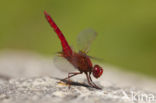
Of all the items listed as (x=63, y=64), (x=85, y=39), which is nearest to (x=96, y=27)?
(x=85, y=39)

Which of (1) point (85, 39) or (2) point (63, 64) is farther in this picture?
(1) point (85, 39)

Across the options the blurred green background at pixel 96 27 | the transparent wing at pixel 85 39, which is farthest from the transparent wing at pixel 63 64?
the blurred green background at pixel 96 27

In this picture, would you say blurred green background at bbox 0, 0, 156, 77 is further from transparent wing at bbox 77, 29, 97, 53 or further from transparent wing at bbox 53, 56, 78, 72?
transparent wing at bbox 53, 56, 78, 72

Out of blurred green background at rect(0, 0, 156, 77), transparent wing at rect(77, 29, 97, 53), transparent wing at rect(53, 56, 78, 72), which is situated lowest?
transparent wing at rect(53, 56, 78, 72)

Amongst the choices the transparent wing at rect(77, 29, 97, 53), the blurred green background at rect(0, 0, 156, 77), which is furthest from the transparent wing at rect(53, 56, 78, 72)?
the blurred green background at rect(0, 0, 156, 77)

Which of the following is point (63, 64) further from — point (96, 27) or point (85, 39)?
point (96, 27)

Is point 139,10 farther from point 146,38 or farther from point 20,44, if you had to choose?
point 20,44

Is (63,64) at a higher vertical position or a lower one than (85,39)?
lower
